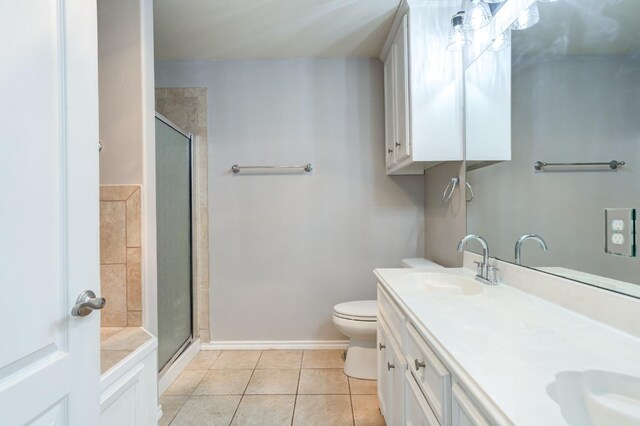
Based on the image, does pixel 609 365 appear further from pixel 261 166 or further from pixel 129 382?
pixel 261 166

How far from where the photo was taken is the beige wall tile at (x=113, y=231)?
62.5 inches

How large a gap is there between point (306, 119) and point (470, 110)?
1243 millimetres

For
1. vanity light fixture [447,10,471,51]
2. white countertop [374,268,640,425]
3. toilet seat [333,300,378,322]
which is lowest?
toilet seat [333,300,378,322]

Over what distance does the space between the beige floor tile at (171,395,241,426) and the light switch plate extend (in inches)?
72.2

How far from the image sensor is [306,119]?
2555 mm

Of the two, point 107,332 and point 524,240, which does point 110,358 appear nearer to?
point 107,332

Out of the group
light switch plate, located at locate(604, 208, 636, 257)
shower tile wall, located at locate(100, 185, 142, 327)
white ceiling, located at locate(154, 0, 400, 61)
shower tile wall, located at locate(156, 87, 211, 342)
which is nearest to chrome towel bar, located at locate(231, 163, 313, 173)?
shower tile wall, located at locate(156, 87, 211, 342)

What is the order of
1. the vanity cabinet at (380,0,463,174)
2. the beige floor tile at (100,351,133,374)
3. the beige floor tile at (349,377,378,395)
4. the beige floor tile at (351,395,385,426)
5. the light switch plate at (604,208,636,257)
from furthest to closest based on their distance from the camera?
1. the beige floor tile at (349,377,378,395)
2. the vanity cabinet at (380,0,463,174)
3. the beige floor tile at (351,395,385,426)
4. the beige floor tile at (100,351,133,374)
5. the light switch plate at (604,208,636,257)

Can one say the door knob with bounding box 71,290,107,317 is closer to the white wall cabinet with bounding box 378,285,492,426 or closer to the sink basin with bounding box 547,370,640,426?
the white wall cabinet with bounding box 378,285,492,426

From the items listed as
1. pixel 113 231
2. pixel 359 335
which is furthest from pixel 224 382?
pixel 113 231

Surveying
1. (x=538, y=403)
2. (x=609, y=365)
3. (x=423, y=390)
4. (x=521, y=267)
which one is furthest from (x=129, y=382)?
(x=521, y=267)

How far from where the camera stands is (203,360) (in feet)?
7.84

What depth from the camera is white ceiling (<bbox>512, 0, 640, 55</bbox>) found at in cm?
90

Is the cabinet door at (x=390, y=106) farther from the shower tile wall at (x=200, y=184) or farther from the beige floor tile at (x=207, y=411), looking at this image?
the beige floor tile at (x=207, y=411)
